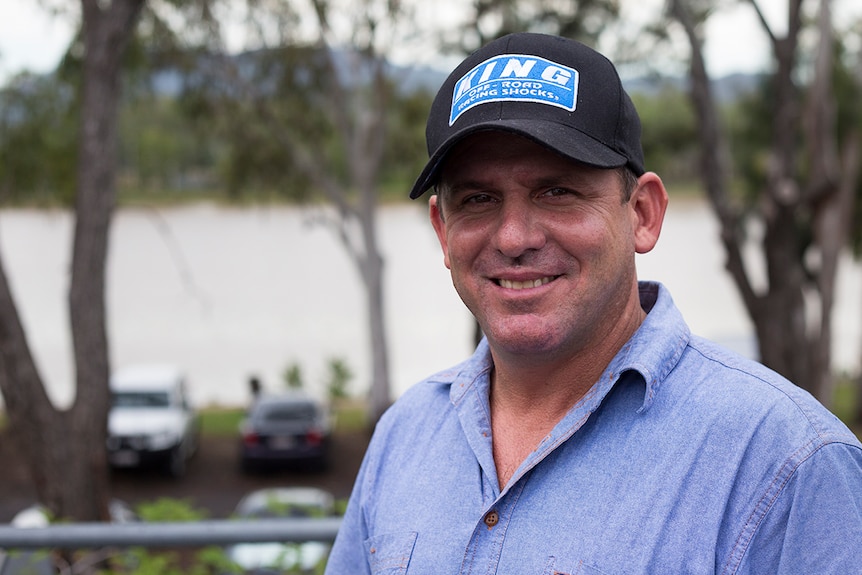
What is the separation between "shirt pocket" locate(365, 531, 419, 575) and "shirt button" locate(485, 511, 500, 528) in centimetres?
15

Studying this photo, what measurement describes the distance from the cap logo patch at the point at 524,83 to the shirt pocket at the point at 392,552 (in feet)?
2.28

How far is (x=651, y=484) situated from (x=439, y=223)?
0.64 meters

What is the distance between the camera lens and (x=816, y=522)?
1.23 meters

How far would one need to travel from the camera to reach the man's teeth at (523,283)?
1.51 m

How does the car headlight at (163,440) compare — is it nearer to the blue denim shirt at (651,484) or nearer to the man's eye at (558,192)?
the blue denim shirt at (651,484)

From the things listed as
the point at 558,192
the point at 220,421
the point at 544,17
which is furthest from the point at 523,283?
the point at 220,421

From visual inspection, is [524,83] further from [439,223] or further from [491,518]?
[491,518]

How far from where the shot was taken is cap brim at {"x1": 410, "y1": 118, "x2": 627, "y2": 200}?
1409 mm

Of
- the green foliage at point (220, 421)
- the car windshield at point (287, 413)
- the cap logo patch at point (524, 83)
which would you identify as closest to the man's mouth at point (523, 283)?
the cap logo patch at point (524, 83)

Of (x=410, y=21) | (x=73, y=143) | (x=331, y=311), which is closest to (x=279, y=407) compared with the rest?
(x=73, y=143)

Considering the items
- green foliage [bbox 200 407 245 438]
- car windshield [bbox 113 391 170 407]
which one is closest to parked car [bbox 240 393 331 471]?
car windshield [bbox 113 391 170 407]

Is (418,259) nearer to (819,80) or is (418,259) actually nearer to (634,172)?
(819,80)

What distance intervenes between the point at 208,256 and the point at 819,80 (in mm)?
33712

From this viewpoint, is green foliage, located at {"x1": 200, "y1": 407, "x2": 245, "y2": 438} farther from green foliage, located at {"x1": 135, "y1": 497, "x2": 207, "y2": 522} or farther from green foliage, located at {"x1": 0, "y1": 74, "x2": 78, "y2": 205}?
green foliage, located at {"x1": 135, "y1": 497, "x2": 207, "y2": 522}
